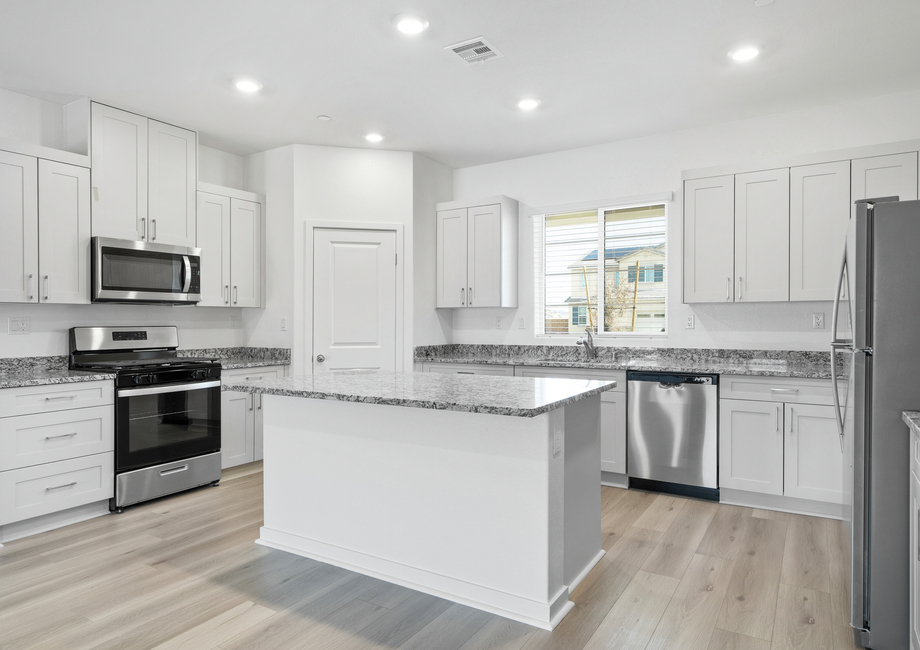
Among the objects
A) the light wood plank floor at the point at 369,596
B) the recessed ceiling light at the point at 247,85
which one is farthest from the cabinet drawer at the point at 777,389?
the recessed ceiling light at the point at 247,85

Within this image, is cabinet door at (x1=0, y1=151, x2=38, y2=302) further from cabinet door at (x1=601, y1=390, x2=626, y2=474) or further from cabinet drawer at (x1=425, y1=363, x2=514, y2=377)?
cabinet door at (x1=601, y1=390, x2=626, y2=474)

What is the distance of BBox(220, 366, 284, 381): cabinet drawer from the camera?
4.37 metres

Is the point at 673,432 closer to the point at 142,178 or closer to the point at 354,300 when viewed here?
the point at 354,300

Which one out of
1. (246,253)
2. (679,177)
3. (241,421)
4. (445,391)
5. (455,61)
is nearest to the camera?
(445,391)

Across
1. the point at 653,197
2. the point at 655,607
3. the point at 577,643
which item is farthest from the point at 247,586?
the point at 653,197

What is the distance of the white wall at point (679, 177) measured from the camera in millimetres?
3852

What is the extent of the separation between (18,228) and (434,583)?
315 centimetres

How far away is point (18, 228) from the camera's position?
3.42 meters

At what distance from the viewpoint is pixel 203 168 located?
4773mm

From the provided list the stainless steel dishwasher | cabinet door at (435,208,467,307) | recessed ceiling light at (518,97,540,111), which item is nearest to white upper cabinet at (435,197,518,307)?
cabinet door at (435,208,467,307)

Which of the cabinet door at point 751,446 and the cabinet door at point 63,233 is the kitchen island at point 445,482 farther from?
the cabinet door at point 63,233

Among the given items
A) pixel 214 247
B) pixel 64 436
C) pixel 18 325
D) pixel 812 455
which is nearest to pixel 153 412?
pixel 64 436

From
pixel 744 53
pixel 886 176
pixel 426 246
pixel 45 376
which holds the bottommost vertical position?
pixel 45 376

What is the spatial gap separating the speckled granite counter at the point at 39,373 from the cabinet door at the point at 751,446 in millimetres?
3836
